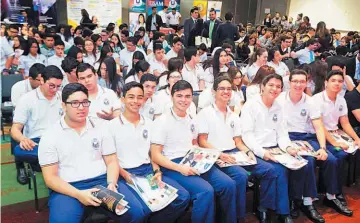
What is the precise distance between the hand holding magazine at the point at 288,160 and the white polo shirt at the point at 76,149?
137 centimetres

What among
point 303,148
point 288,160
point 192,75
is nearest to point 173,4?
point 192,75

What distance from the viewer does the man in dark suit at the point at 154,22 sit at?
35.0 feet

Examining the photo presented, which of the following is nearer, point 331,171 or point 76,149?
point 76,149

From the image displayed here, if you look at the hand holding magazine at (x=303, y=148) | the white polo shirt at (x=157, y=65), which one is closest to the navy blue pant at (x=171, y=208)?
the hand holding magazine at (x=303, y=148)

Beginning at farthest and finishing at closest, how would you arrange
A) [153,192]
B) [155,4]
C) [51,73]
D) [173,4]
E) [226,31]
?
1. [173,4]
2. [155,4]
3. [226,31]
4. [51,73]
5. [153,192]

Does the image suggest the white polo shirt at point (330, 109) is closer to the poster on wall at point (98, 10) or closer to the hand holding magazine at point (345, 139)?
the hand holding magazine at point (345, 139)

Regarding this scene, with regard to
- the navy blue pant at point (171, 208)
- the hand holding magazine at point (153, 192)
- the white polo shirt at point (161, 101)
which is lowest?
the navy blue pant at point (171, 208)

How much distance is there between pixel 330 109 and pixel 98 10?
373 inches

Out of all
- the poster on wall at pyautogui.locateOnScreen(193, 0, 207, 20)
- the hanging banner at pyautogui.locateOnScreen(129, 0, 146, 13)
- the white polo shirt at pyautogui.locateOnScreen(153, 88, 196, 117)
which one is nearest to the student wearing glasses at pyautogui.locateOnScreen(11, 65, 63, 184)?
the white polo shirt at pyautogui.locateOnScreen(153, 88, 196, 117)

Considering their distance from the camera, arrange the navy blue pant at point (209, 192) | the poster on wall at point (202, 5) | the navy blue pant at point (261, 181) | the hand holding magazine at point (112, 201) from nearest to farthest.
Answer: the hand holding magazine at point (112, 201) < the navy blue pant at point (209, 192) < the navy blue pant at point (261, 181) < the poster on wall at point (202, 5)

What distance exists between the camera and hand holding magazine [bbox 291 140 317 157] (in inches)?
123

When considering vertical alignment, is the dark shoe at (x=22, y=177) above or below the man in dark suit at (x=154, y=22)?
below

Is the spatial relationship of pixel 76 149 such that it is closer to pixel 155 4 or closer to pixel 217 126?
pixel 217 126

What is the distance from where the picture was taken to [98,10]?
1148cm
